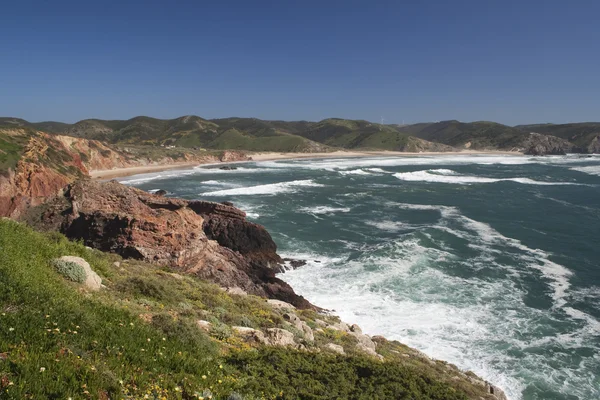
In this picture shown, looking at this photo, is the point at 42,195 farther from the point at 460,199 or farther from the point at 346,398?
the point at 460,199

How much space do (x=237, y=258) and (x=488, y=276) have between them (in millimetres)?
17688

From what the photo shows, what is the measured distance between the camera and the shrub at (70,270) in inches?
416

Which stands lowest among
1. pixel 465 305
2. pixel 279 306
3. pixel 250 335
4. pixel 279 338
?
pixel 465 305

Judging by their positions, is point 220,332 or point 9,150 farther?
point 9,150

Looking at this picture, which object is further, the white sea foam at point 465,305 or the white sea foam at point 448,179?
the white sea foam at point 448,179

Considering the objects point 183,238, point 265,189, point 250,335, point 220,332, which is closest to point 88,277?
point 220,332

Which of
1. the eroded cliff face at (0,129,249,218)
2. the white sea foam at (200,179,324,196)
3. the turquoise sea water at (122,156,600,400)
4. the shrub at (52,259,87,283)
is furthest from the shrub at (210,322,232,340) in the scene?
the white sea foam at (200,179,324,196)

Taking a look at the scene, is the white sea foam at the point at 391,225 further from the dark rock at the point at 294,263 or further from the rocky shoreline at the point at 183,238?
the rocky shoreline at the point at 183,238

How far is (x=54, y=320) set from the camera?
705 cm

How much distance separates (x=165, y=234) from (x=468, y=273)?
21.0m

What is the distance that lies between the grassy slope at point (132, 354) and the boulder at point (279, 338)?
1157 millimetres

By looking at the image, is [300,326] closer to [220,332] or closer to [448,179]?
[220,332]

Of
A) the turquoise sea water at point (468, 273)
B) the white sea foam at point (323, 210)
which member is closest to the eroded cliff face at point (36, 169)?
the turquoise sea water at point (468, 273)

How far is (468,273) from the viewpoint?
1132 inches
